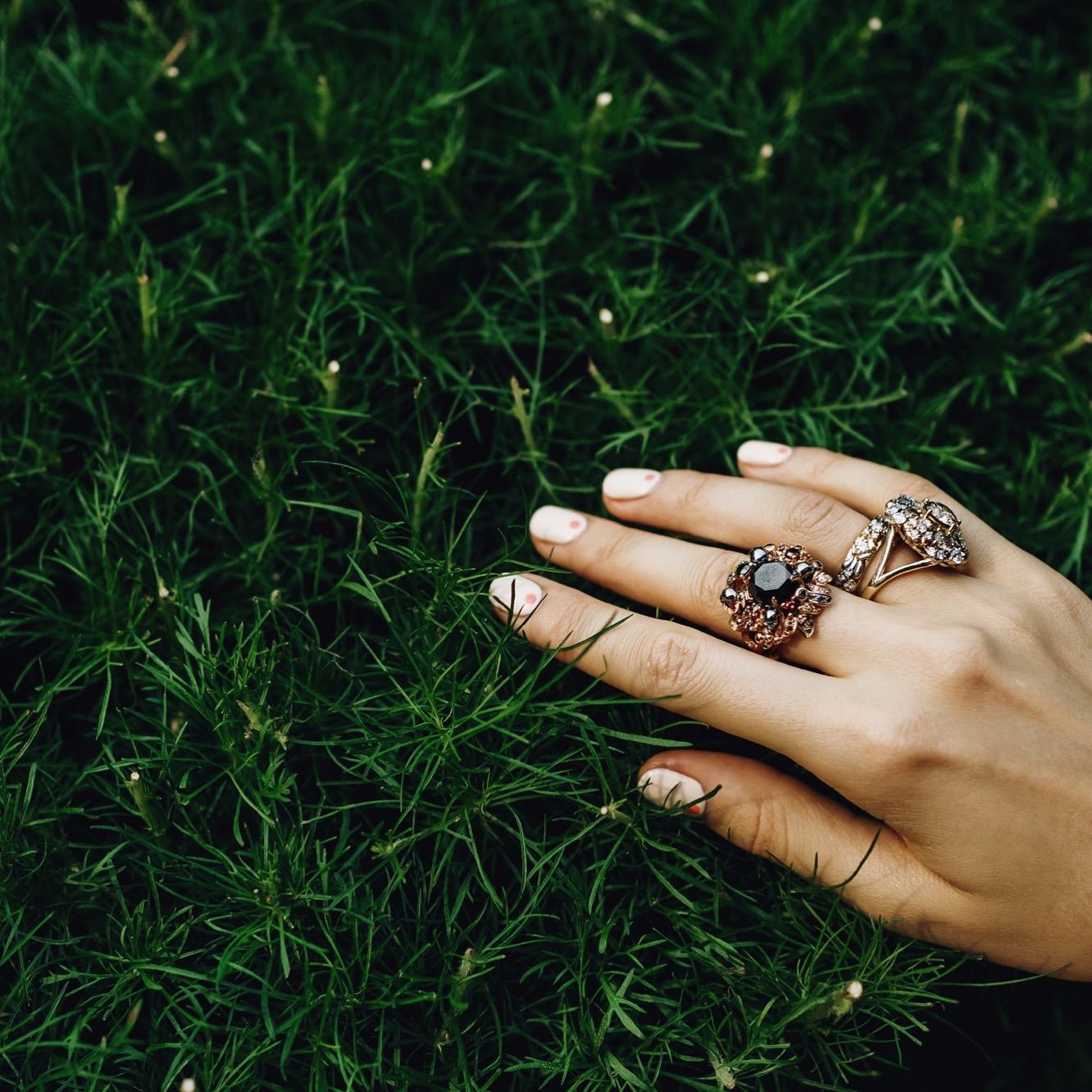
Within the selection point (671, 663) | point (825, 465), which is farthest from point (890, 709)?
point (825, 465)

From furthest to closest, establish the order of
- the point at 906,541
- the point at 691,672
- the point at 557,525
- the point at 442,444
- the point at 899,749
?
the point at 442,444, the point at 557,525, the point at 906,541, the point at 691,672, the point at 899,749

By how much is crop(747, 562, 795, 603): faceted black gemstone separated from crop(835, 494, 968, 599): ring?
172mm

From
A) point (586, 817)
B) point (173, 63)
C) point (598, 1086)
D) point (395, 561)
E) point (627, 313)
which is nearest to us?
point (598, 1086)

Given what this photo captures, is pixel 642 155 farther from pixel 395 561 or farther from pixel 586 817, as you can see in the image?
pixel 586 817

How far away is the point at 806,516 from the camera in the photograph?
200cm

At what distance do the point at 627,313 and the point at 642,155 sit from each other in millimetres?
537

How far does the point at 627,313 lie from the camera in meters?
2.27

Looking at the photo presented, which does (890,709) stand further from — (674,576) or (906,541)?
(674,576)

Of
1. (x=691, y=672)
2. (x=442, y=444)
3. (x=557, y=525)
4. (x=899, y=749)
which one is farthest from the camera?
(x=442, y=444)

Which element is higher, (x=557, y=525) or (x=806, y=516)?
(x=806, y=516)

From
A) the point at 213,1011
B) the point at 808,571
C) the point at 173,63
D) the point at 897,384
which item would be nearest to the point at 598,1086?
the point at 213,1011

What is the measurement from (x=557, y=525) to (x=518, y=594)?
0.19m

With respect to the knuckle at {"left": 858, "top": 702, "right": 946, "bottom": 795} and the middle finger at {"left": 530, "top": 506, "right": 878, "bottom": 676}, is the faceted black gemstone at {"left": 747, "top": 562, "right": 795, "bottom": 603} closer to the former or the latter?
the middle finger at {"left": 530, "top": 506, "right": 878, "bottom": 676}

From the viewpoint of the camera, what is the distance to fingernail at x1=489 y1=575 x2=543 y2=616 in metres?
1.95
